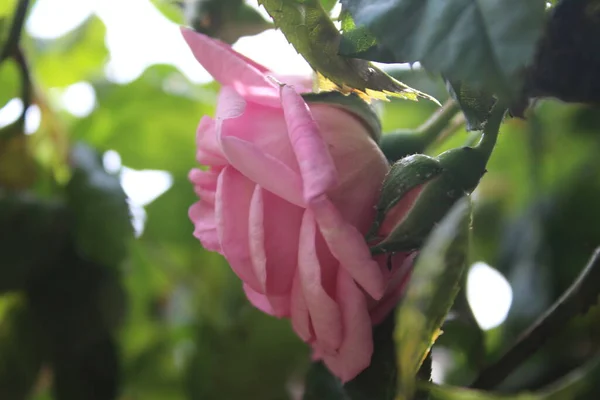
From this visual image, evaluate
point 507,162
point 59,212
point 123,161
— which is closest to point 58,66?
point 123,161

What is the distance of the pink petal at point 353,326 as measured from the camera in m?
0.28

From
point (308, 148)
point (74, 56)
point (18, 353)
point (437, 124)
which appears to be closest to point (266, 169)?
point (308, 148)

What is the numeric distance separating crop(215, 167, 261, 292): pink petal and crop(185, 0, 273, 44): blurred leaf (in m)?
0.15

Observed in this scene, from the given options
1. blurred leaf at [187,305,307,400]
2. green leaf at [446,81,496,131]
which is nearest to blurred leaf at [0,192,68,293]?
blurred leaf at [187,305,307,400]

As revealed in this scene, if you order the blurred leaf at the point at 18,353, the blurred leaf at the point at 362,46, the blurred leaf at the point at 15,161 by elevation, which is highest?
the blurred leaf at the point at 362,46

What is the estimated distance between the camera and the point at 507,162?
2.66ft

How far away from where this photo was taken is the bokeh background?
51 cm

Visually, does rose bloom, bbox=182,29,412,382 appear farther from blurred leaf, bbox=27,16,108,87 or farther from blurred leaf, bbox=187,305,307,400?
blurred leaf, bbox=27,16,108,87

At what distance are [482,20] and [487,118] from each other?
0.05 meters

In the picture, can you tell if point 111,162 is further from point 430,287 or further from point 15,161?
point 430,287

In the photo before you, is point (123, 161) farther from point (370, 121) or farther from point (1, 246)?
point (370, 121)

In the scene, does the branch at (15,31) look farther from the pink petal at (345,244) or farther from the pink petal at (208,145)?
the pink petal at (345,244)

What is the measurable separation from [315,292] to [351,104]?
0.34 feet

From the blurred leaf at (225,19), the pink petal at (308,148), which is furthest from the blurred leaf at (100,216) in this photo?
the pink petal at (308,148)
